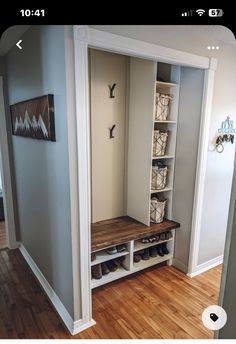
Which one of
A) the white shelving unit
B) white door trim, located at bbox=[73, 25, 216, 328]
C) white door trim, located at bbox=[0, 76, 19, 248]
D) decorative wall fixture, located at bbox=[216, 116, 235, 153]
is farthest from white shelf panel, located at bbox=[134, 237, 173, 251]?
white door trim, located at bbox=[0, 76, 19, 248]

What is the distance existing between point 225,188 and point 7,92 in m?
2.29

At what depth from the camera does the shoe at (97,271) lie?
1782 mm

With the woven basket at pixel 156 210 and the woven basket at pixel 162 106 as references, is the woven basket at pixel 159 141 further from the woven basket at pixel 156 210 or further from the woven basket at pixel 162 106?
the woven basket at pixel 156 210

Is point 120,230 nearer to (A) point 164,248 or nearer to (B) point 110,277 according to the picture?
(B) point 110,277

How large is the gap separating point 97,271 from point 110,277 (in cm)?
13

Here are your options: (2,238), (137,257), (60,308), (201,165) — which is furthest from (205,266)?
(2,238)

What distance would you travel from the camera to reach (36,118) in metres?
1.50

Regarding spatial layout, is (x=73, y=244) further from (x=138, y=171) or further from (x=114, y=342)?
(x=138, y=171)

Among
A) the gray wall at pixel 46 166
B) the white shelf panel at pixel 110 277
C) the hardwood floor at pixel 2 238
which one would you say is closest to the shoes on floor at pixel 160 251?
the white shelf panel at pixel 110 277

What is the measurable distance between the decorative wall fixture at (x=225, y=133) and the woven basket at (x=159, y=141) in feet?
1.46

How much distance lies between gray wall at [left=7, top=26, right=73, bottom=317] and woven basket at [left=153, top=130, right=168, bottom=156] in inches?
36.8

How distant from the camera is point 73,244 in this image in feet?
4.31
